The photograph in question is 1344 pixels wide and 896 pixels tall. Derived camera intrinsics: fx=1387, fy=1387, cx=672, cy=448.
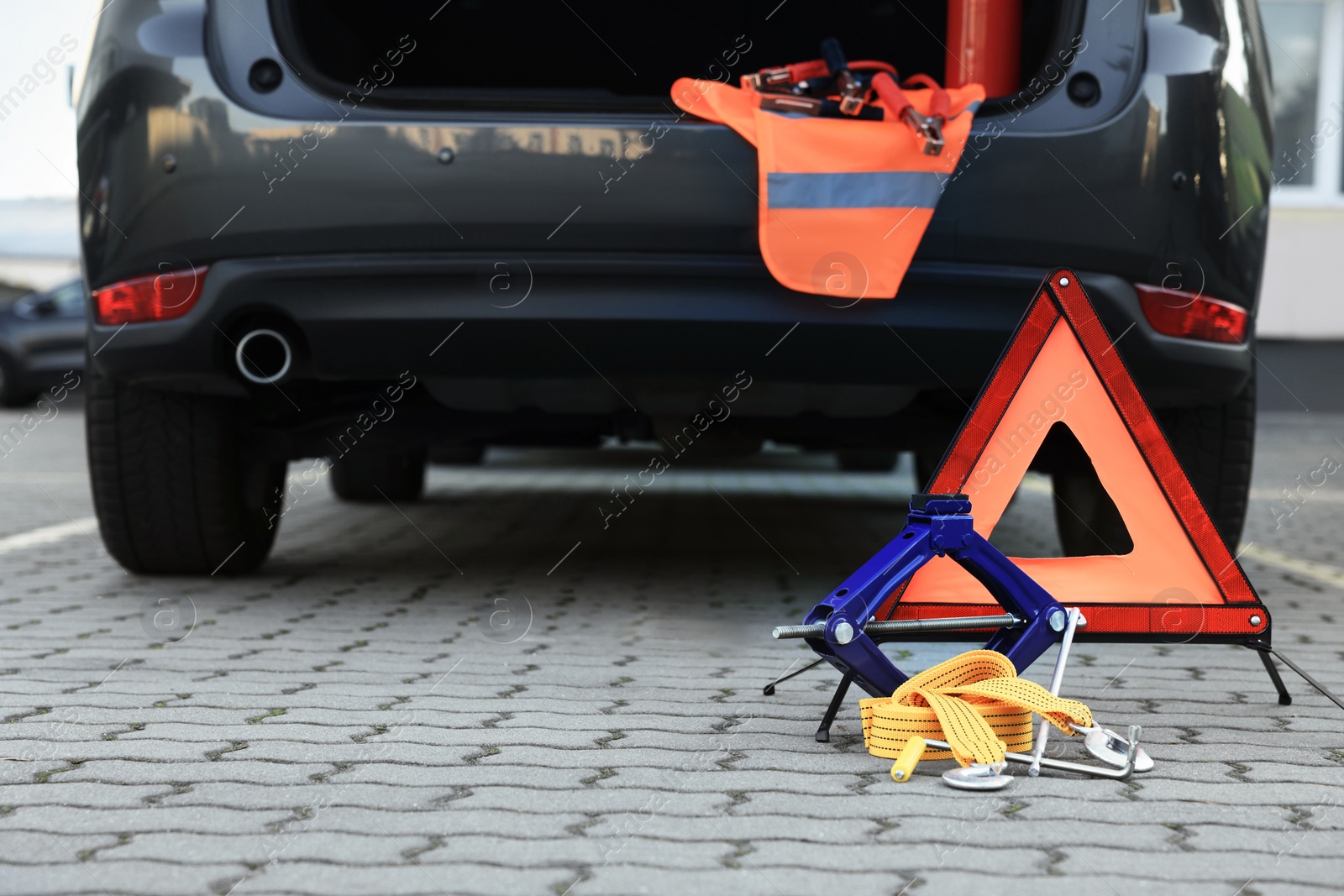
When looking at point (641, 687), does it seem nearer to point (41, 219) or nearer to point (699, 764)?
point (699, 764)

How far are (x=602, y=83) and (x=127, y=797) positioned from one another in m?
3.03

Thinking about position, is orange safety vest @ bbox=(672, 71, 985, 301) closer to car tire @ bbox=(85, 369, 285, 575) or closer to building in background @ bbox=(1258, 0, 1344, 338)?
car tire @ bbox=(85, 369, 285, 575)

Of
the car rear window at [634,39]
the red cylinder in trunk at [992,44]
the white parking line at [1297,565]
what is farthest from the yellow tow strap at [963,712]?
the white parking line at [1297,565]

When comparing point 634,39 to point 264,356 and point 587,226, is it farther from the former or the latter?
point 264,356

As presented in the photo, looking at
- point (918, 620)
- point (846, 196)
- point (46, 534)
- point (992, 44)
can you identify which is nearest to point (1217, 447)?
point (992, 44)

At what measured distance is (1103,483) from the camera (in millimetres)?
2594

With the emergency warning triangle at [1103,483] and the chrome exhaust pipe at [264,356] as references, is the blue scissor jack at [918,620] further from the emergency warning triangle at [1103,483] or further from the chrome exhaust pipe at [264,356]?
the chrome exhaust pipe at [264,356]

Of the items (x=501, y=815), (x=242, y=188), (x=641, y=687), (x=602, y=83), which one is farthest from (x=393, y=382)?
(x=501, y=815)

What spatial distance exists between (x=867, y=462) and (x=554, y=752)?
24.1 ft

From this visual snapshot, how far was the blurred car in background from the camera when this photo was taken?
652 inches

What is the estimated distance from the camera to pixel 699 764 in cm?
208

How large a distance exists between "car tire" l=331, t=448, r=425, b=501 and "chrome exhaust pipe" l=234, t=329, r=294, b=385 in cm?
334

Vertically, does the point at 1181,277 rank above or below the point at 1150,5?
below

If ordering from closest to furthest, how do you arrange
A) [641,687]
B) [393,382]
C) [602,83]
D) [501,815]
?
1. [501,815]
2. [641,687]
3. [393,382]
4. [602,83]
